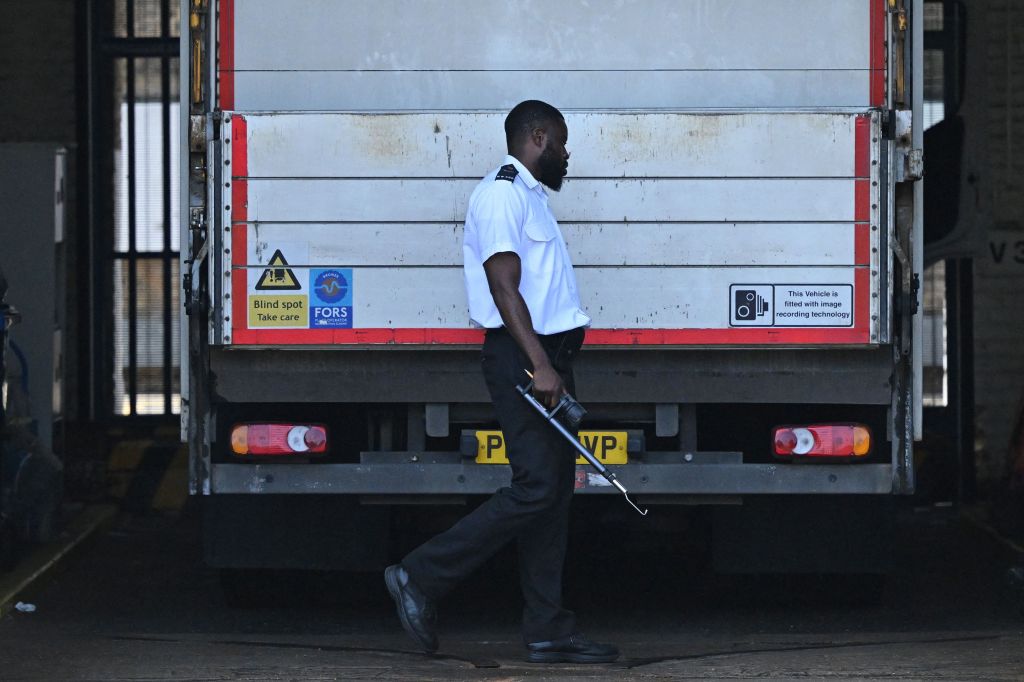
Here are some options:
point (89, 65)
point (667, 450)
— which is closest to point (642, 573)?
point (667, 450)

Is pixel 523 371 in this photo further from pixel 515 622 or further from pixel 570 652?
pixel 515 622

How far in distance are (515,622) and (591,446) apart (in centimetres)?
113

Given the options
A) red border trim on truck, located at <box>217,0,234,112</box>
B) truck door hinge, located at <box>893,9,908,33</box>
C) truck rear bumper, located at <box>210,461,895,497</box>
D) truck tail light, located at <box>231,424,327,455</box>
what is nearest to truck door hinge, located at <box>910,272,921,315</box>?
truck rear bumper, located at <box>210,461,895,497</box>

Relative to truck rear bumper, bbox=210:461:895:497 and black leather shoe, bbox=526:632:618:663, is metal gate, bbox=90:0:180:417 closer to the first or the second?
truck rear bumper, bbox=210:461:895:497

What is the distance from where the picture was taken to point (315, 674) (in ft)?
20.1

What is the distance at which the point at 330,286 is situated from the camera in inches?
263

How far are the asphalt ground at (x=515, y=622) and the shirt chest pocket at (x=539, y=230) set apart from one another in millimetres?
1400

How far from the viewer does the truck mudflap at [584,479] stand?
6762 mm

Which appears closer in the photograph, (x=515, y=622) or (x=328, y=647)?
(x=328, y=647)

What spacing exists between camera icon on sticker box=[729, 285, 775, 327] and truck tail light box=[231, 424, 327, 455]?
1.55 metres

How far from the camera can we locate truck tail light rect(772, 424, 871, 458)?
685 cm

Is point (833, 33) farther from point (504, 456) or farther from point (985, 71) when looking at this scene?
point (985, 71)

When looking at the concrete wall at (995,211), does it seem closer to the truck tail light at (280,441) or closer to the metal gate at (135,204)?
the metal gate at (135,204)

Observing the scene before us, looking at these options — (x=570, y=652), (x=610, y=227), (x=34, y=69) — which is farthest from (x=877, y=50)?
(x=34, y=69)
